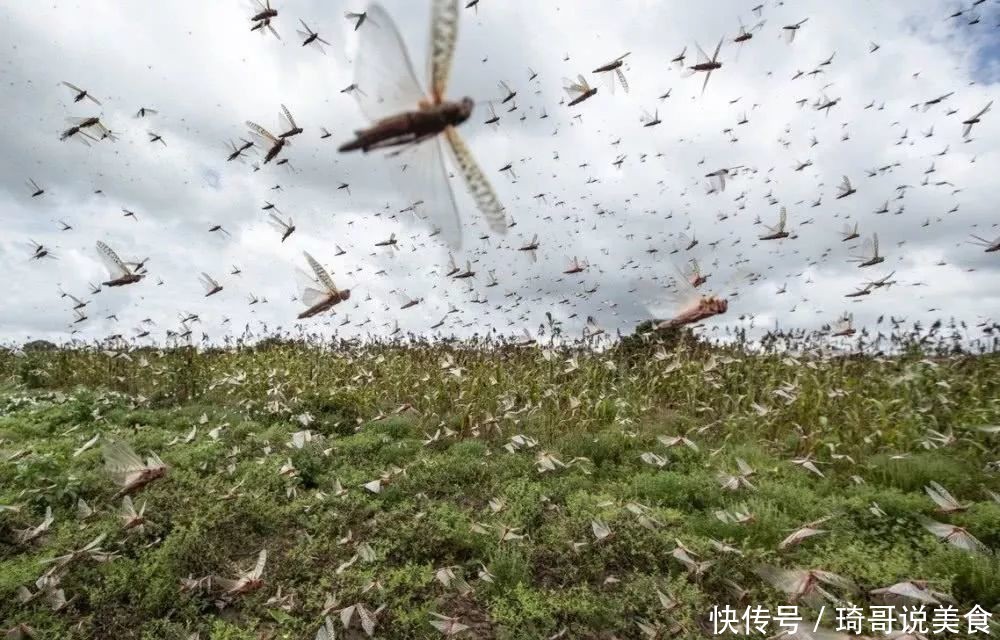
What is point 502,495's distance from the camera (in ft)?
18.8

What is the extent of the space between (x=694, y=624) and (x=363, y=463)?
12.6 feet

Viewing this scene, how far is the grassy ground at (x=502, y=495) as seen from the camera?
4.14 m

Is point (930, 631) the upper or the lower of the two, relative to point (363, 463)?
upper

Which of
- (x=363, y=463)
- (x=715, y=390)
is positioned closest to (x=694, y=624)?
(x=363, y=463)

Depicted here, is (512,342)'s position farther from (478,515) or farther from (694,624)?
(694,624)

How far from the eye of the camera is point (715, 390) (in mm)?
8797

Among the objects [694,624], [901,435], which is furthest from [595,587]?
[901,435]

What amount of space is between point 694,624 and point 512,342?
8.89m

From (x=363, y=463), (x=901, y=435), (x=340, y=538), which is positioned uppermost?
(x=340, y=538)

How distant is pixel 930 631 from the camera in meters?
3.62

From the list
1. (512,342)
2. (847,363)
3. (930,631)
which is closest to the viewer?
(930,631)

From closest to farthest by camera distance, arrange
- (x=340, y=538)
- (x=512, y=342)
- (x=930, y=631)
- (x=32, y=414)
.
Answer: (x=930, y=631), (x=340, y=538), (x=32, y=414), (x=512, y=342)

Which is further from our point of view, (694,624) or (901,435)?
(901,435)

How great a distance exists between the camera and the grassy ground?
4145 millimetres
